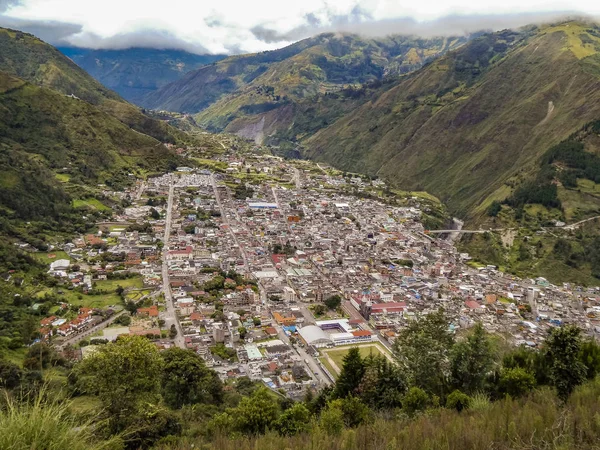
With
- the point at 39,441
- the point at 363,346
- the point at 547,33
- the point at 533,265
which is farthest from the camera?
the point at 547,33

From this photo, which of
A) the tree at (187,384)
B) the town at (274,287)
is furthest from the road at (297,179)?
the tree at (187,384)

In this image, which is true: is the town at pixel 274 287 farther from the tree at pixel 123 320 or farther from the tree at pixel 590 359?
the tree at pixel 590 359

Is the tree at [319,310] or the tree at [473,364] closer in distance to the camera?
the tree at [473,364]

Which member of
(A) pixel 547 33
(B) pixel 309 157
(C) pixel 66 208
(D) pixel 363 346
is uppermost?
(A) pixel 547 33

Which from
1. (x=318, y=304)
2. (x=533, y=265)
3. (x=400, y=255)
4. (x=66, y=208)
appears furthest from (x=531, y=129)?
(x=66, y=208)

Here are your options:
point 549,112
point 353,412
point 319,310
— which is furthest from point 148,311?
point 549,112

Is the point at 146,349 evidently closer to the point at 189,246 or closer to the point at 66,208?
the point at 189,246
